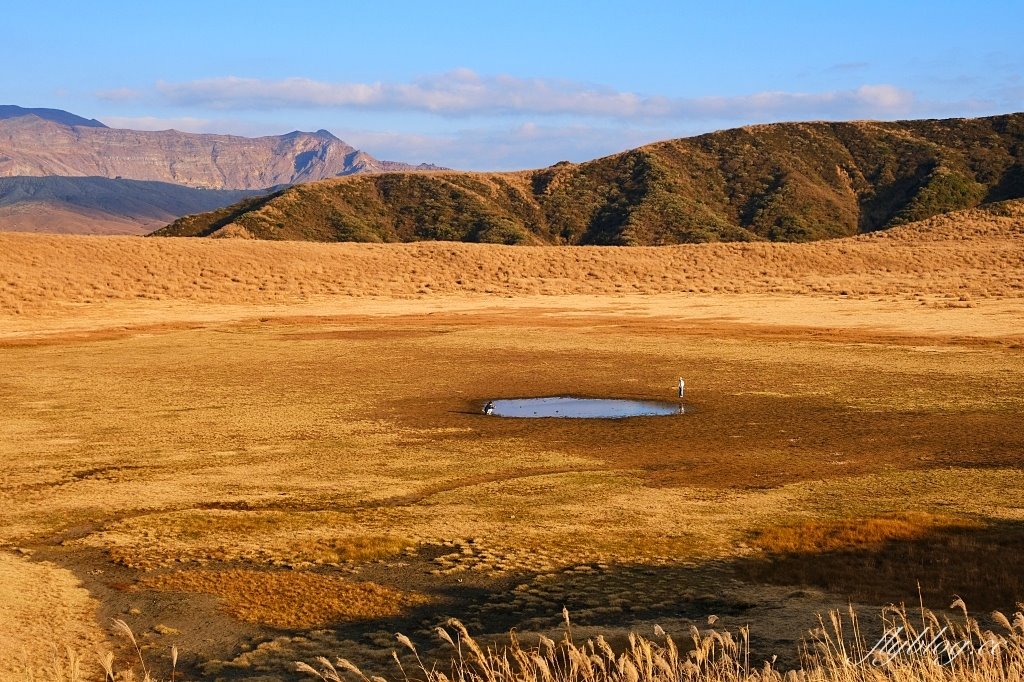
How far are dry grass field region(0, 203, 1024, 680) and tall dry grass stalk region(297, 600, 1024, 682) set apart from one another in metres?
0.47

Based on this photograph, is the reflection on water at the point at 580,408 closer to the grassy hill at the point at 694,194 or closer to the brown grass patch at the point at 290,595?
the brown grass patch at the point at 290,595

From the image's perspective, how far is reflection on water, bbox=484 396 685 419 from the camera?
22.4m

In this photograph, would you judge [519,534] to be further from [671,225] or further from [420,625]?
[671,225]

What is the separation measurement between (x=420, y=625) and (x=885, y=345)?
28.5 metres

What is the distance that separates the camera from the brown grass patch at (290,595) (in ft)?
33.3

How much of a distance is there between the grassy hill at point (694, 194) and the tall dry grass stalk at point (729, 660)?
112026 millimetres

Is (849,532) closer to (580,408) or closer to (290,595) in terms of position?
(290,595)

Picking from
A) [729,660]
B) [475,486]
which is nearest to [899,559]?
[729,660]

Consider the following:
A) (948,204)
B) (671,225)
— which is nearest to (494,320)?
(671,225)

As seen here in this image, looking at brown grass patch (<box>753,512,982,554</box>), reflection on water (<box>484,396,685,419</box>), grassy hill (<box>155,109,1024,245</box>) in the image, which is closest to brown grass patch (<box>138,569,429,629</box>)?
brown grass patch (<box>753,512,982,554</box>)

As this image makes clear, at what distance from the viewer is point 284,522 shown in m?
13.7

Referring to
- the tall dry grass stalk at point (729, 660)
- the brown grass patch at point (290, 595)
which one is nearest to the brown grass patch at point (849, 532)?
the tall dry grass stalk at point (729, 660)

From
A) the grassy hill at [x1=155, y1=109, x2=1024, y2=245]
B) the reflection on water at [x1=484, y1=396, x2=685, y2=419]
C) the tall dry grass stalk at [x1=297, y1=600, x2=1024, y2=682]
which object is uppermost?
the grassy hill at [x1=155, y1=109, x2=1024, y2=245]

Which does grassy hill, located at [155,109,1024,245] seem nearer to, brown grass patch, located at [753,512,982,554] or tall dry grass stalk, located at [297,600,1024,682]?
brown grass patch, located at [753,512,982,554]
